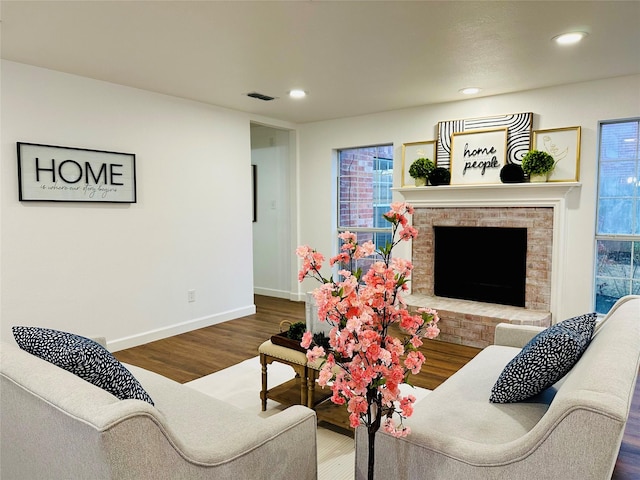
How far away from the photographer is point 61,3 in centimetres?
240

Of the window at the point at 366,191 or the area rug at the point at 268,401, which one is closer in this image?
the area rug at the point at 268,401

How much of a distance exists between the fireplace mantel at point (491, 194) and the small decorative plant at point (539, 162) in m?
0.12

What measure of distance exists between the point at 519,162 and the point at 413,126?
4.08 ft

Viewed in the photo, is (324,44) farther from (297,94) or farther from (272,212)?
(272,212)

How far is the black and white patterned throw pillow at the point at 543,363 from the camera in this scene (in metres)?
1.72

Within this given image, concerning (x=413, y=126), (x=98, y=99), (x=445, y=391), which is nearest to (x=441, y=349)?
(x=445, y=391)

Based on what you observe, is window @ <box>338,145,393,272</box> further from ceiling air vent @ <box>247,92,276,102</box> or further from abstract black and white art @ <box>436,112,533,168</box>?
ceiling air vent @ <box>247,92,276,102</box>

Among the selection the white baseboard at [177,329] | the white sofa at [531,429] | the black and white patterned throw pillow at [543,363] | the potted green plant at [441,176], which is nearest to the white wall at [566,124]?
the potted green plant at [441,176]

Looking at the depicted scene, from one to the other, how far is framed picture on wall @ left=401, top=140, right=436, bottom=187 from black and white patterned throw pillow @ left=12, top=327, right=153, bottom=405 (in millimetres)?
4004

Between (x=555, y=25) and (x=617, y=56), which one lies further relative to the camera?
(x=617, y=56)

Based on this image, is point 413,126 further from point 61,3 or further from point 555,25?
point 61,3

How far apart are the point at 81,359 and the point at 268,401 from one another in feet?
5.50

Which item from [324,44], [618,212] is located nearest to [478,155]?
[618,212]

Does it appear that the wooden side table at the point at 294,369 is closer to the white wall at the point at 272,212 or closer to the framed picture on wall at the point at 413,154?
the framed picture on wall at the point at 413,154
